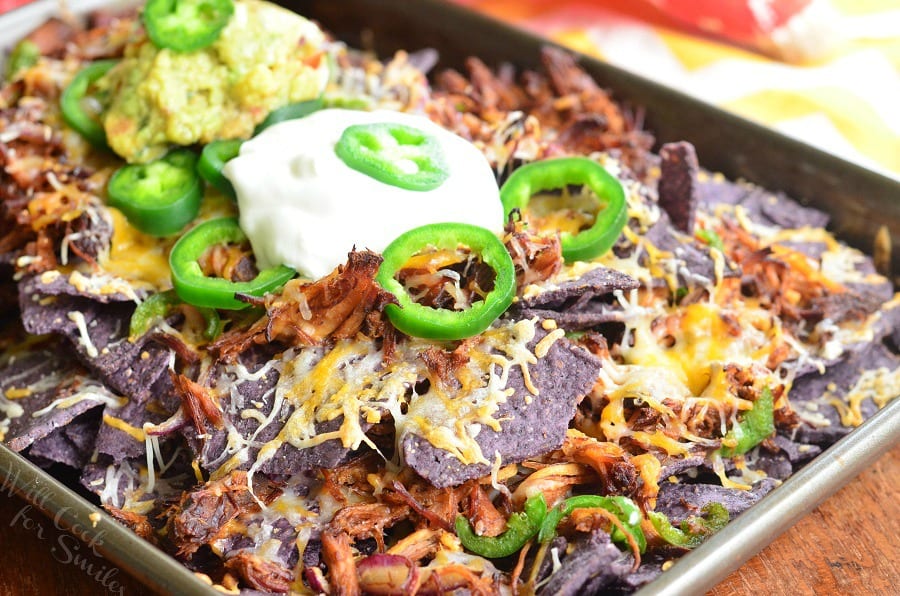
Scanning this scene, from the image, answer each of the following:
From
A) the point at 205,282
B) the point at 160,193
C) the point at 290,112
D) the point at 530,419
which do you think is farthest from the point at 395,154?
the point at 530,419

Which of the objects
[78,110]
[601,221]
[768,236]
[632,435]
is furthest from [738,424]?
[78,110]

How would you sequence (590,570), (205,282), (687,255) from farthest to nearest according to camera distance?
1. (687,255)
2. (205,282)
3. (590,570)

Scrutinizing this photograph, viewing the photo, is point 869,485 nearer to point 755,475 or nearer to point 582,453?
point 755,475

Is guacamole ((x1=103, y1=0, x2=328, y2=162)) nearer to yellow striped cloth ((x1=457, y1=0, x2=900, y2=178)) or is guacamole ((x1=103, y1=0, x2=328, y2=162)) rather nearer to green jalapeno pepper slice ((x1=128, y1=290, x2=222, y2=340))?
green jalapeno pepper slice ((x1=128, y1=290, x2=222, y2=340))

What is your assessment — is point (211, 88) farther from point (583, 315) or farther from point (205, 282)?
point (583, 315)

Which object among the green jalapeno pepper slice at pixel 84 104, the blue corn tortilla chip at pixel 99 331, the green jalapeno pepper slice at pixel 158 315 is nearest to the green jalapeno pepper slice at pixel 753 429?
the green jalapeno pepper slice at pixel 158 315

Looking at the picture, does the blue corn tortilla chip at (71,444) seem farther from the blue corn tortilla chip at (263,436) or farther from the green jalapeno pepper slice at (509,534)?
the green jalapeno pepper slice at (509,534)

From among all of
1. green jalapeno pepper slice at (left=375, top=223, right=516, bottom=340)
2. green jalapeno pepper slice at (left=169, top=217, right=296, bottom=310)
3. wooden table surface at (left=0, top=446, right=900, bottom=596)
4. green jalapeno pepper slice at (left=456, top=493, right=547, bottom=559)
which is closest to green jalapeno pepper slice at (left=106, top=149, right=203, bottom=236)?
green jalapeno pepper slice at (left=169, top=217, right=296, bottom=310)
